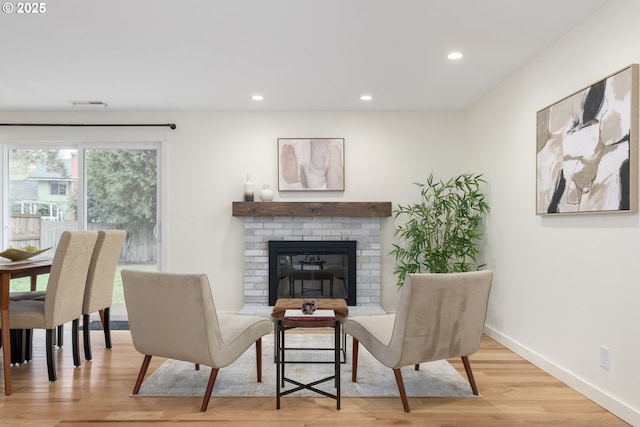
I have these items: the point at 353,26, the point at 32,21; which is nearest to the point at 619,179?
the point at 353,26

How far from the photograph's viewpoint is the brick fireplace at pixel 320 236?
5223 millimetres

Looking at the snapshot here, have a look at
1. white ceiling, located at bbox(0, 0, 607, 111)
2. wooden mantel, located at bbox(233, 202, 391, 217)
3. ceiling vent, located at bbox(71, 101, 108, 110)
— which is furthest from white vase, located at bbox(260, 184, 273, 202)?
ceiling vent, located at bbox(71, 101, 108, 110)

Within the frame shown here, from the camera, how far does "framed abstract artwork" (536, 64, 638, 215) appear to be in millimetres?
2482

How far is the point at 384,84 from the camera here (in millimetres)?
4293

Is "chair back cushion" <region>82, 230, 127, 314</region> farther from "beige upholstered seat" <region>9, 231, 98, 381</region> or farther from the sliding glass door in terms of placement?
the sliding glass door

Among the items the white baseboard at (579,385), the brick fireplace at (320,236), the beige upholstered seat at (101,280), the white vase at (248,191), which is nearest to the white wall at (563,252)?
the white baseboard at (579,385)

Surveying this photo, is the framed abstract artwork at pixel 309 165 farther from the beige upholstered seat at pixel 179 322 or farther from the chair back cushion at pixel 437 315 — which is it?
the chair back cushion at pixel 437 315

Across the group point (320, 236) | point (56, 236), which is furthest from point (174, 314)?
point (56, 236)

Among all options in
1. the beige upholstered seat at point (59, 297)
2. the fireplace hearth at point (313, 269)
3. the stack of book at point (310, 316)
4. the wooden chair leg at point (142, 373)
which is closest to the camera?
the stack of book at point (310, 316)

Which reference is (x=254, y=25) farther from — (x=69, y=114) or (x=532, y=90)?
(x=69, y=114)

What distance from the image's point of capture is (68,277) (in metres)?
3.27

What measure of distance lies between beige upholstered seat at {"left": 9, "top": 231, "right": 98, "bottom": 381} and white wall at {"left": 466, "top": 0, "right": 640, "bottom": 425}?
135 inches

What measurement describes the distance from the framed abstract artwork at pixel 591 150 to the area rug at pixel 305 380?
143 cm

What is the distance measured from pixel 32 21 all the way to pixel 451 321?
10.6ft
